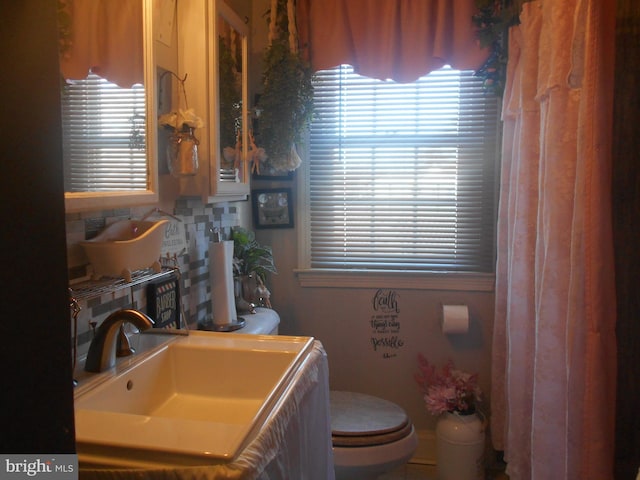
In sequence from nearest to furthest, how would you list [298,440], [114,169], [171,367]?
[298,440] < [114,169] < [171,367]

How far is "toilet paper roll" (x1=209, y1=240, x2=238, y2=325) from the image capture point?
1.86 m

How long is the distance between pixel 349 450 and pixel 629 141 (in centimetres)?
134

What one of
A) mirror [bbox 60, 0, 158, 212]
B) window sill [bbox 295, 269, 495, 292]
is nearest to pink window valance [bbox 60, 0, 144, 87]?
mirror [bbox 60, 0, 158, 212]

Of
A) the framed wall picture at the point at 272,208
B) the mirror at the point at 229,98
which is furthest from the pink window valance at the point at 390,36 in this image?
the framed wall picture at the point at 272,208

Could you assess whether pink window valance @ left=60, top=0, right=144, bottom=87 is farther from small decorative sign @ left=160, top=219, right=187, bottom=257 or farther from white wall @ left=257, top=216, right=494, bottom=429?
white wall @ left=257, top=216, right=494, bottom=429

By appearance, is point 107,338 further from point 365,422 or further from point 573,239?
point 573,239

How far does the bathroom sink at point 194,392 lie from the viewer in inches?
35.1

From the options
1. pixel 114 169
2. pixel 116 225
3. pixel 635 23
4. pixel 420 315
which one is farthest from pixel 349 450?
pixel 635 23

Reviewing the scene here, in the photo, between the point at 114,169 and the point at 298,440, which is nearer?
the point at 298,440

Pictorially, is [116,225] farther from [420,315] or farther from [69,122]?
[420,315]

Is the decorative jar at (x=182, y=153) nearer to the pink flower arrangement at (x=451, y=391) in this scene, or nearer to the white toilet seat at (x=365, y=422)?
the white toilet seat at (x=365, y=422)

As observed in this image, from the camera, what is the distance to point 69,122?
1.12 metres

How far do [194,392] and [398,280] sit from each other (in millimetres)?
1323

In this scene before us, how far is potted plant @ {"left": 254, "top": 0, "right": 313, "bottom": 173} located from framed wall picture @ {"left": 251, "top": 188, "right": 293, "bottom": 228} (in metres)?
0.29
